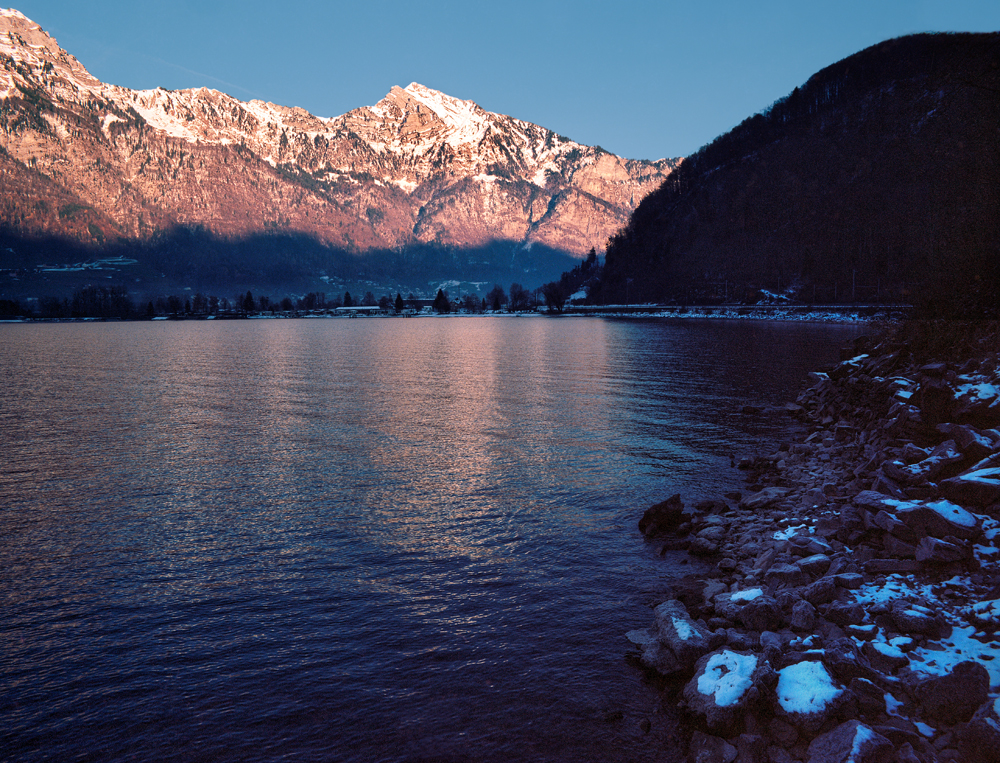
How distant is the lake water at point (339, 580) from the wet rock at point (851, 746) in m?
2.46

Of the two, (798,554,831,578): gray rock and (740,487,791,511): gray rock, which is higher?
(798,554,831,578): gray rock

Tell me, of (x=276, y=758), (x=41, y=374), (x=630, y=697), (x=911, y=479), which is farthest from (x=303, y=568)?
(x=41, y=374)

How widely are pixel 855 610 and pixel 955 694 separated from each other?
7.98 feet

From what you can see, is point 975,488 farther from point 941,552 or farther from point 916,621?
point 916,621

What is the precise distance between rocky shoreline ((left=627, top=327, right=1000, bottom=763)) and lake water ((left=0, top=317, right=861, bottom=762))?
4.46ft

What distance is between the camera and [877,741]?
8086 millimetres

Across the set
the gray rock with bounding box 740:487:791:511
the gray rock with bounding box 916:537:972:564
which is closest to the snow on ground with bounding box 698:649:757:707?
the gray rock with bounding box 916:537:972:564

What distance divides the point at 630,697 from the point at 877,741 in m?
4.31

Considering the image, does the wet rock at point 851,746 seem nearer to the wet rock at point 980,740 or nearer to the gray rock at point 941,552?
the wet rock at point 980,740

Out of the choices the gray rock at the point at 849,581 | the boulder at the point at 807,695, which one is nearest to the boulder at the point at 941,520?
the gray rock at the point at 849,581

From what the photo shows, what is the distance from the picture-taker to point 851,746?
8.17m

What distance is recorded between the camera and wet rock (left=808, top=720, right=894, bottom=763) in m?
8.02

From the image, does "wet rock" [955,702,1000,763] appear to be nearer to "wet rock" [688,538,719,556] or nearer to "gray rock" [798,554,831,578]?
"gray rock" [798,554,831,578]

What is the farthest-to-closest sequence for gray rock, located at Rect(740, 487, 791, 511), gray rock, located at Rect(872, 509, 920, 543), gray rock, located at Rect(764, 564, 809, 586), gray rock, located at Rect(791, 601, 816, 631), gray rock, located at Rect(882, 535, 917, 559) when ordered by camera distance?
gray rock, located at Rect(740, 487, 791, 511) < gray rock, located at Rect(872, 509, 920, 543) < gray rock, located at Rect(764, 564, 809, 586) < gray rock, located at Rect(882, 535, 917, 559) < gray rock, located at Rect(791, 601, 816, 631)
